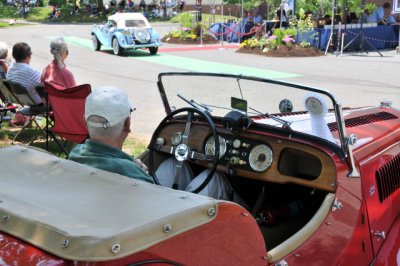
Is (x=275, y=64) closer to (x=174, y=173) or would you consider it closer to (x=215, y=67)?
(x=215, y=67)

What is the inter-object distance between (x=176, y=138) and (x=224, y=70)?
1115cm

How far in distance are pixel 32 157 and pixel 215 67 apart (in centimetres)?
1285

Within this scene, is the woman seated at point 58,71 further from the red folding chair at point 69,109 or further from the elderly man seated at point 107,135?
the elderly man seated at point 107,135

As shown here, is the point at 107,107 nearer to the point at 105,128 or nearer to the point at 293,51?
the point at 105,128

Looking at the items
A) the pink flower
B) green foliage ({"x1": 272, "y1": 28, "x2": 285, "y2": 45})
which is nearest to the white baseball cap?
the pink flower

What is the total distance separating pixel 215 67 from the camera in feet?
48.6

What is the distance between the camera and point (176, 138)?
10.4ft

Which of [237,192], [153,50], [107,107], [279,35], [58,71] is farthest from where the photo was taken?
[153,50]

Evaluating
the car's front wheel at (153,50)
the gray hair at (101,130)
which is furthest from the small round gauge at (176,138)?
the car's front wheel at (153,50)

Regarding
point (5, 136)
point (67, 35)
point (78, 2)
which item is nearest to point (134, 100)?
point (5, 136)

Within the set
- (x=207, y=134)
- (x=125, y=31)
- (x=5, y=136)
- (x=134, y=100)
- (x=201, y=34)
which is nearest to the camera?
(x=207, y=134)

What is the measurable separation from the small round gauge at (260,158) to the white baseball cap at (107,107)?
865 mm

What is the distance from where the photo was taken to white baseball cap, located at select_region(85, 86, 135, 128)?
2367 millimetres

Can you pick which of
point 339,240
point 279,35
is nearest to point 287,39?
point 279,35
